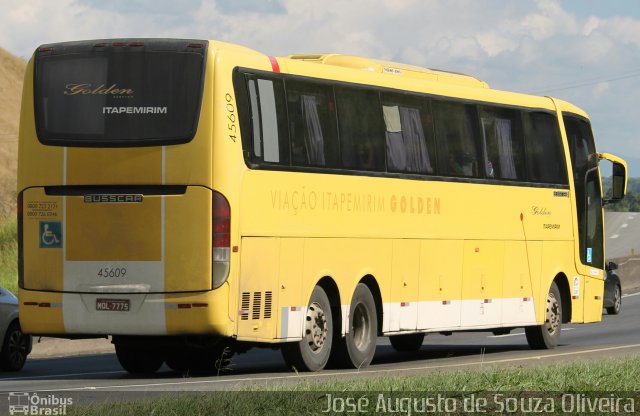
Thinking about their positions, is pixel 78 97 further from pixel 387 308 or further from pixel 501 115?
pixel 501 115

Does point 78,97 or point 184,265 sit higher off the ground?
point 78,97

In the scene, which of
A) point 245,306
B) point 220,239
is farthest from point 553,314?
point 220,239

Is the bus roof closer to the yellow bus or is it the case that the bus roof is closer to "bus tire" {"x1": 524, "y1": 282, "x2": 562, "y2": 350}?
the yellow bus

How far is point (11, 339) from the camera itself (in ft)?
71.5

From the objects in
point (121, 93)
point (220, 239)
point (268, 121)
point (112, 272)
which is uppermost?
point (121, 93)

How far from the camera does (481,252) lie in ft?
76.1

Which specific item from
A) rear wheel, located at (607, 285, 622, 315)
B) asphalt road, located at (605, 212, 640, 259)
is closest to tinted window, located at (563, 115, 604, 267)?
rear wheel, located at (607, 285, 622, 315)

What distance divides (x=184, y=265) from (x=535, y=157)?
8.89 metres

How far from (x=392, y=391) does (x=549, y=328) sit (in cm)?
1234

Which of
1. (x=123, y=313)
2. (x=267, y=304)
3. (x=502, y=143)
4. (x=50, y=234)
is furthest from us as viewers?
(x=502, y=143)

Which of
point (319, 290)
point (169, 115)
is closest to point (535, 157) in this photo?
point (319, 290)

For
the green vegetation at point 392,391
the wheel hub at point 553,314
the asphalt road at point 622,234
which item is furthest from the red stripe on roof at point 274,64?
the asphalt road at point 622,234

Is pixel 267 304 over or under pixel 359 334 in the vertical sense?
over

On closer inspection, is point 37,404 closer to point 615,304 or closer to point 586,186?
point 586,186
